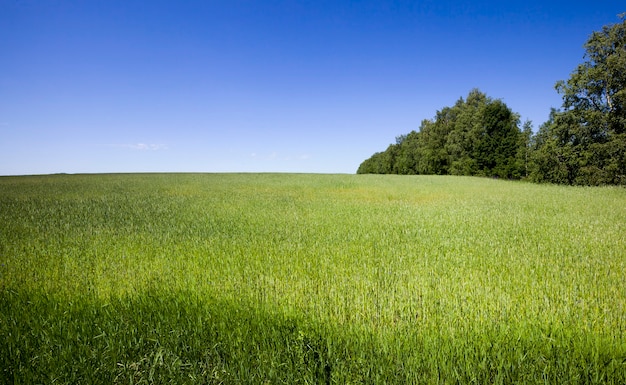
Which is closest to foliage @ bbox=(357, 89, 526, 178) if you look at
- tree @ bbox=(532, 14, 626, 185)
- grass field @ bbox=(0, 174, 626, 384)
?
tree @ bbox=(532, 14, 626, 185)

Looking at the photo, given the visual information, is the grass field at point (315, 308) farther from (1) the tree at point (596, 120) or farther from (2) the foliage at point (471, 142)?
(2) the foliage at point (471, 142)

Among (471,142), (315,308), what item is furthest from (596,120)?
(315,308)

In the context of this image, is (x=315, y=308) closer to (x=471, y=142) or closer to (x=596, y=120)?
(x=596, y=120)

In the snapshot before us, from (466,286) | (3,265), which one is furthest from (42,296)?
(466,286)

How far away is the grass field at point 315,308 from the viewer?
302 centimetres

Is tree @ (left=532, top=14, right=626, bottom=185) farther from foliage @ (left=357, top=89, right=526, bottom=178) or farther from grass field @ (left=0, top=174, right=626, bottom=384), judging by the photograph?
grass field @ (left=0, top=174, right=626, bottom=384)

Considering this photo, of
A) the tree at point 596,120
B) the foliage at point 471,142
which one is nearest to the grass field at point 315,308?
the tree at point 596,120

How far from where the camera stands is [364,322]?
12.6 ft

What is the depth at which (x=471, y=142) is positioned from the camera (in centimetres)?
5512

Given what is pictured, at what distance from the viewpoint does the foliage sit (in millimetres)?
49438

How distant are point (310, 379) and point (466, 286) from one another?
3136 mm

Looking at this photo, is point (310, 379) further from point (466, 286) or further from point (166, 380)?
point (466, 286)

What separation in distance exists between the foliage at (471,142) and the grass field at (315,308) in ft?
156

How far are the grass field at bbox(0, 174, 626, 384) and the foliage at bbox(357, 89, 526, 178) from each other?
4764 centimetres
